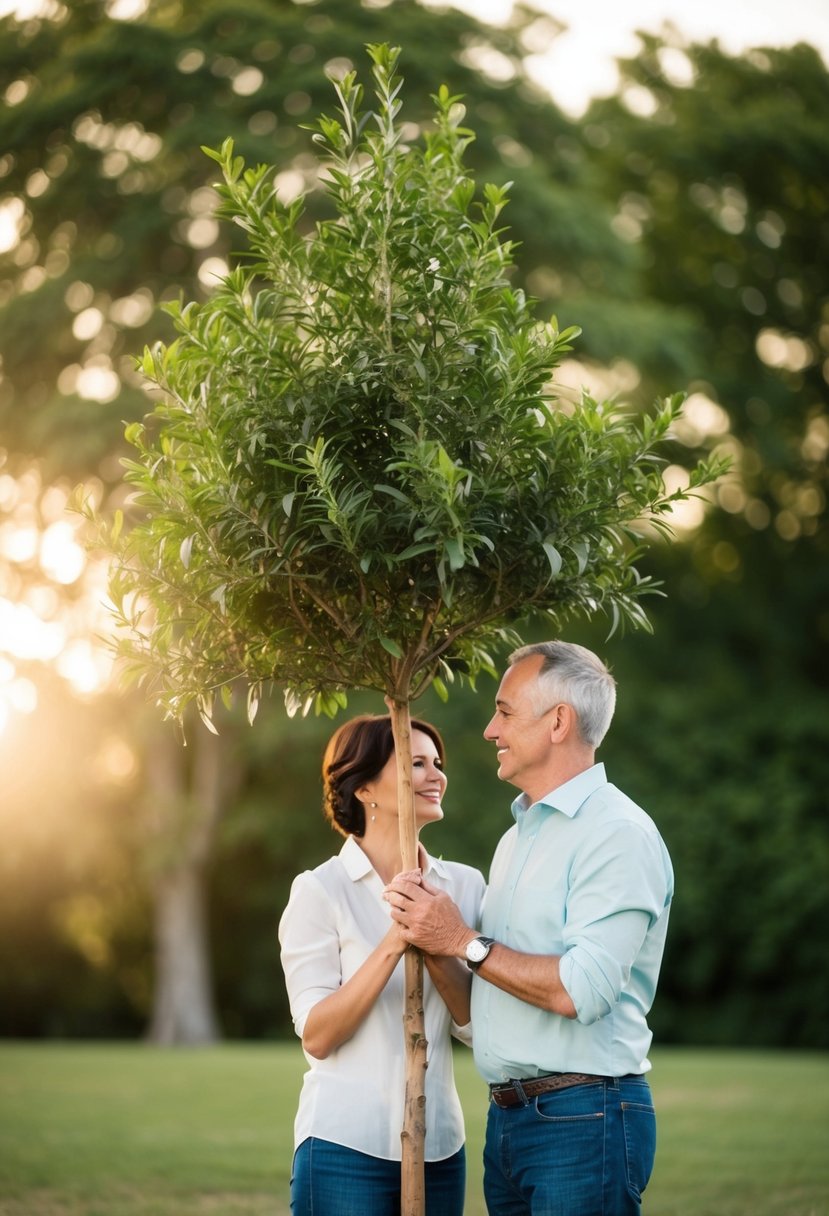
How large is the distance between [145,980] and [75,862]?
8552 millimetres

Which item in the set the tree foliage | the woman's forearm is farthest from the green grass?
the tree foliage

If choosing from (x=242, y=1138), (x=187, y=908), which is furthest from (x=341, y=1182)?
(x=187, y=908)

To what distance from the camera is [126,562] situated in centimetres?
458

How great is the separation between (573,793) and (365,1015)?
0.96 m

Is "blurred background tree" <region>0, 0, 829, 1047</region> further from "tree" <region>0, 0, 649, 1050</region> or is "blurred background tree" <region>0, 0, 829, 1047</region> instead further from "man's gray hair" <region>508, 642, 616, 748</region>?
"man's gray hair" <region>508, 642, 616, 748</region>

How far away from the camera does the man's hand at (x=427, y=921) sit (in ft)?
13.9

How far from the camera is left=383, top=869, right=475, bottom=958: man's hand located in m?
4.23

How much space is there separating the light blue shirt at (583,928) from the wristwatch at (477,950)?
16 centimetres

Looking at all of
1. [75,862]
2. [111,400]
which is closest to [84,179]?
[111,400]

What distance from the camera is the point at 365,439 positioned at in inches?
182

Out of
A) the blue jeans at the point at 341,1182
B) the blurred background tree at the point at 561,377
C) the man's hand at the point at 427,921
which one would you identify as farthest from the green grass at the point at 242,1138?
the blurred background tree at the point at 561,377

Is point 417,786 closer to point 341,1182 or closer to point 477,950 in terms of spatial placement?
point 477,950

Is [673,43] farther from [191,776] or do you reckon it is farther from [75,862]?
[75,862]

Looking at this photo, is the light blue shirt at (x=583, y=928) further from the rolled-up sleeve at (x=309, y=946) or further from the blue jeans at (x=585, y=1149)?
the rolled-up sleeve at (x=309, y=946)
